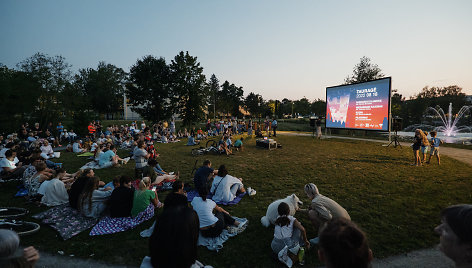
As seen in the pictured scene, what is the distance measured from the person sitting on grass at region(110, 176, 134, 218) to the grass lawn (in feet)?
2.25

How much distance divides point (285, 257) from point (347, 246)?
3.04 metres

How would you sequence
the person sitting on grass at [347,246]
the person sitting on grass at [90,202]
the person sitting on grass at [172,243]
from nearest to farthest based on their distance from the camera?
the person sitting on grass at [347,246]
the person sitting on grass at [172,243]
the person sitting on grass at [90,202]

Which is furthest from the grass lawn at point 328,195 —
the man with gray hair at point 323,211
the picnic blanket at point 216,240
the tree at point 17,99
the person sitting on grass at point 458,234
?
the tree at point 17,99

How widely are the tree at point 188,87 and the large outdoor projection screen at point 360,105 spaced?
19.1 m

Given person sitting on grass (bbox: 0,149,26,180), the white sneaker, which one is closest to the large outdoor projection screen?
the white sneaker

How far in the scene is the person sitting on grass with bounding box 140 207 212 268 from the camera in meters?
2.21

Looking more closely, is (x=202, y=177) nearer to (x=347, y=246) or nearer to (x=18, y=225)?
(x=18, y=225)

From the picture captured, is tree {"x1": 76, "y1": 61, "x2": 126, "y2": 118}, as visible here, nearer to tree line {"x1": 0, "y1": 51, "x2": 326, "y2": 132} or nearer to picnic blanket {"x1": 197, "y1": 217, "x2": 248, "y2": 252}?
tree line {"x1": 0, "y1": 51, "x2": 326, "y2": 132}

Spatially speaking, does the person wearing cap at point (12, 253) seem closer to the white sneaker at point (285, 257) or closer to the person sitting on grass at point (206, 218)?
the person sitting on grass at point (206, 218)

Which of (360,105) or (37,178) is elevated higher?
(360,105)

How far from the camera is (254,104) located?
81.8 m

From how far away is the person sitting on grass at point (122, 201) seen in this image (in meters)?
5.64

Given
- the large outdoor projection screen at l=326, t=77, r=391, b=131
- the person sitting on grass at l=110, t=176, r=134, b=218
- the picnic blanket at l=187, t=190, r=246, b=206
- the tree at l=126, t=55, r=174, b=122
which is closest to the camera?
the person sitting on grass at l=110, t=176, r=134, b=218

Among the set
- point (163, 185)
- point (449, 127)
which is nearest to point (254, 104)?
point (449, 127)
